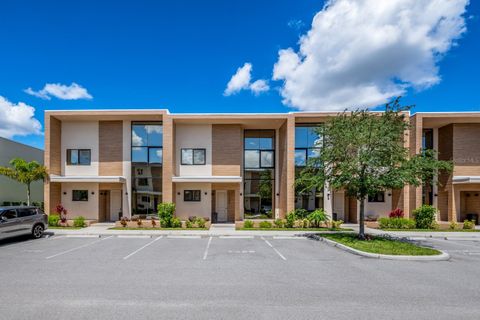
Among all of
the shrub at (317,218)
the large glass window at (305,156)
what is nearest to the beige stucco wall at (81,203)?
the large glass window at (305,156)

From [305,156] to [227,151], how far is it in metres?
6.20

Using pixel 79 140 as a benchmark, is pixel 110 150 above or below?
below

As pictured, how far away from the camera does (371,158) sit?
494 inches

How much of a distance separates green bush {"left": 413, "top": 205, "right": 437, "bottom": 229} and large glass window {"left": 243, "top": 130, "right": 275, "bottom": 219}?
1038 cm

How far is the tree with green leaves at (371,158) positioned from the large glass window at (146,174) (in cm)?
1258

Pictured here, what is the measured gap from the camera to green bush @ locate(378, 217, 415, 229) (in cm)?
1822

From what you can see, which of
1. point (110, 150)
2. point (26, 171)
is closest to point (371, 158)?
point (110, 150)

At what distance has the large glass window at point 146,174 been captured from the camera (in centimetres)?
2112

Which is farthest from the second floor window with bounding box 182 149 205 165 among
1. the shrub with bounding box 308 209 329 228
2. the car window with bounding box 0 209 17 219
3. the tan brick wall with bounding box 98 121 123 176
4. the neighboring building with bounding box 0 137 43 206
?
the neighboring building with bounding box 0 137 43 206

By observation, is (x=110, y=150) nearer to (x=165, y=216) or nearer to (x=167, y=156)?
(x=167, y=156)

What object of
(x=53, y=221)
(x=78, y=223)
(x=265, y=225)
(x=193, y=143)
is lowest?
(x=265, y=225)

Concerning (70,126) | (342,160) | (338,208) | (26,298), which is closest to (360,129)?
(342,160)

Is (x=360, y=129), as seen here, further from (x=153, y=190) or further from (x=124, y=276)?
(x=153, y=190)

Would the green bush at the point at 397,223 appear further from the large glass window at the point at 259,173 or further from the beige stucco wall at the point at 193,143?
the beige stucco wall at the point at 193,143
